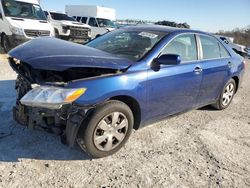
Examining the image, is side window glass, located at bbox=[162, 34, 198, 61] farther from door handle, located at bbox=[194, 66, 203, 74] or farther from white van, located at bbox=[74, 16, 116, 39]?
white van, located at bbox=[74, 16, 116, 39]

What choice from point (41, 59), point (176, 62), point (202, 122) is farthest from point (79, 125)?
point (202, 122)

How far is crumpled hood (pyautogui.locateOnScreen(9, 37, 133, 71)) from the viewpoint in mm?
3534

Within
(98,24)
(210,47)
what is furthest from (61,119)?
(98,24)

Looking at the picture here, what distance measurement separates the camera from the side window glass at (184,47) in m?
4.65

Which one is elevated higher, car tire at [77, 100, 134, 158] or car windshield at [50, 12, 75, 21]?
car tire at [77, 100, 134, 158]

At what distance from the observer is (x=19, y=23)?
11453 mm

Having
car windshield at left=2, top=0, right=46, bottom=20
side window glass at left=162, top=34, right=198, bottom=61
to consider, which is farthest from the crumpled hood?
car windshield at left=2, top=0, right=46, bottom=20

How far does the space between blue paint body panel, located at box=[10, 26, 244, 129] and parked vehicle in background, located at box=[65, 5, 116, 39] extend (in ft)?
47.6

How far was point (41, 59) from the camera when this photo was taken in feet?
11.9

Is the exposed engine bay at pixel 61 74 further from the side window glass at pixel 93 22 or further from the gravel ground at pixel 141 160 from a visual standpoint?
the side window glass at pixel 93 22

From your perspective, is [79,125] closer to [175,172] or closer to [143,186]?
[143,186]

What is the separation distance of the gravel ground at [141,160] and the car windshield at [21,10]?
755 centimetres

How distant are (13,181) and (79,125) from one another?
35.2 inches

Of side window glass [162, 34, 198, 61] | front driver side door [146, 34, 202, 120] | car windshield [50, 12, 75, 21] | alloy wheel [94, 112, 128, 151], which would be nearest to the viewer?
alloy wheel [94, 112, 128, 151]
